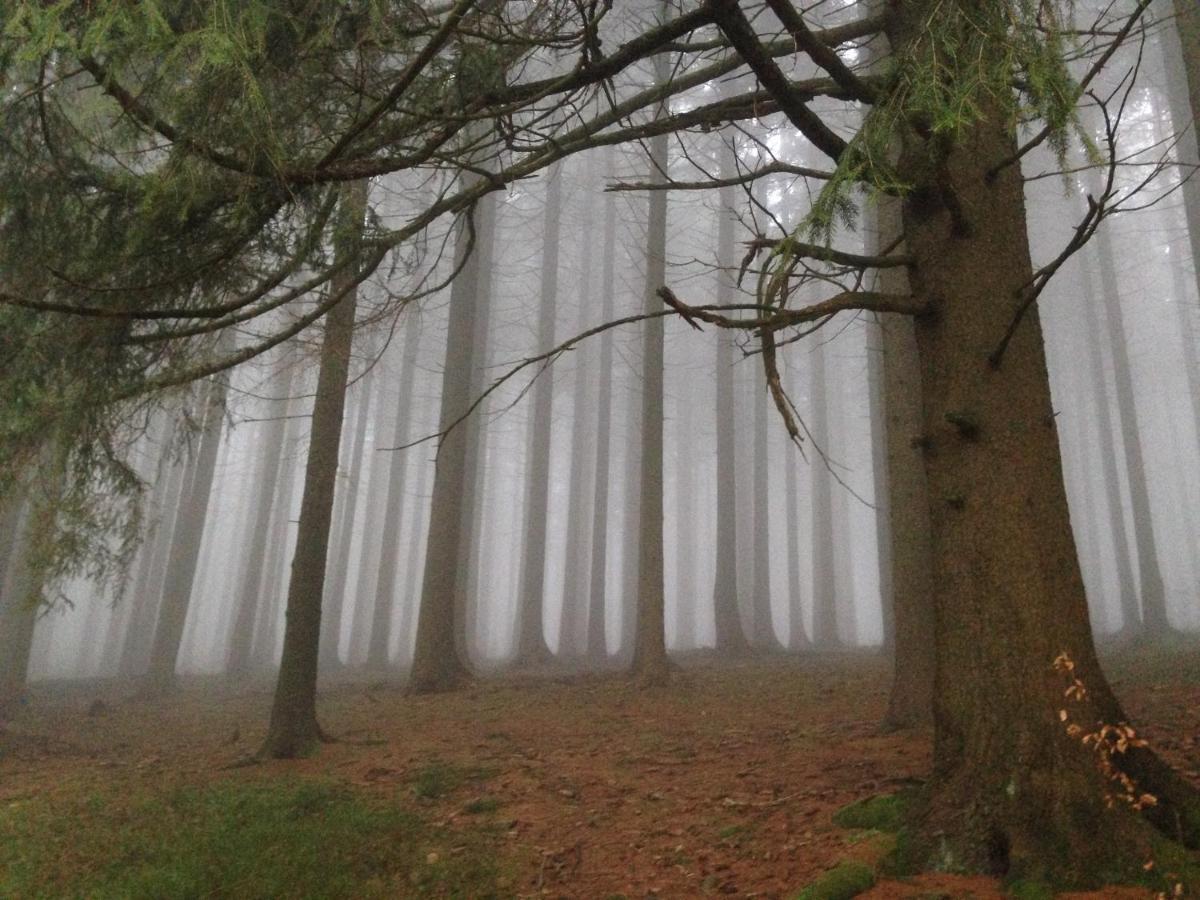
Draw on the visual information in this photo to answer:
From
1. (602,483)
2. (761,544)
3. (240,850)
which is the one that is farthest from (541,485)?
(240,850)

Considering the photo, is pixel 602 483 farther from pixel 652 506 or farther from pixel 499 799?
pixel 499 799

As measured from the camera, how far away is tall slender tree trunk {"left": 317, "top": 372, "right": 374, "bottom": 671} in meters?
20.9

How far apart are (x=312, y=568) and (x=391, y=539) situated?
13572 mm

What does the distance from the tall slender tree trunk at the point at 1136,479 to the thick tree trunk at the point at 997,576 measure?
47.2ft

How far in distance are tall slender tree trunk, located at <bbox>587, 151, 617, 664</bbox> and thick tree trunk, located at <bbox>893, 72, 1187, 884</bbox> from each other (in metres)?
16.0

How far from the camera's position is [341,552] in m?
26.8

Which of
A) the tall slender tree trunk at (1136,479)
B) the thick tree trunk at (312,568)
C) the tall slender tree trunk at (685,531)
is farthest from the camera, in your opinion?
the tall slender tree trunk at (685,531)

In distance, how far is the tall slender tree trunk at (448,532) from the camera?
1245 centimetres

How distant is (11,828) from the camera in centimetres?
596

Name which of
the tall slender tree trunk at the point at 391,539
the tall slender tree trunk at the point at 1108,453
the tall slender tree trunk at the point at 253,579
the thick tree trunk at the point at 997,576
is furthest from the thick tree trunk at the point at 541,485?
the tall slender tree trunk at the point at 1108,453

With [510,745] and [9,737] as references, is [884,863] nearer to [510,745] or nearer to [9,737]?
[510,745]

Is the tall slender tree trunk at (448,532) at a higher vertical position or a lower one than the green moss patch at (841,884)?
higher

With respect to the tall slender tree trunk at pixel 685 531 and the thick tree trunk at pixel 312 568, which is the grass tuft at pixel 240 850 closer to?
the thick tree trunk at pixel 312 568

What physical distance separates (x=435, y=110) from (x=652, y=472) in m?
8.85
